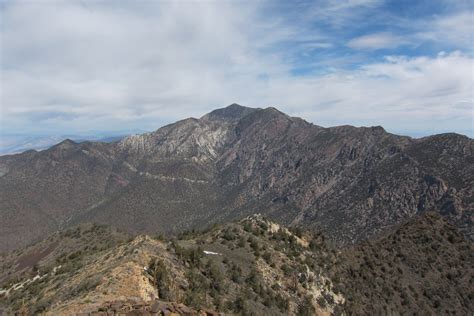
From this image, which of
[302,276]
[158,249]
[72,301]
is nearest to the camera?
[72,301]

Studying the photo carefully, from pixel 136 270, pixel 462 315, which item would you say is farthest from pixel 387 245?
pixel 136 270

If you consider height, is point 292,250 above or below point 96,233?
above

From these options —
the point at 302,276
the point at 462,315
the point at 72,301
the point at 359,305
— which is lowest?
the point at 462,315

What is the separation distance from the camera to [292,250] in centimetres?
5100

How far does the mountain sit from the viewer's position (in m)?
27.1

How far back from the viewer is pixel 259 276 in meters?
41.5

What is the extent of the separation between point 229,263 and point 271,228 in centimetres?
1503

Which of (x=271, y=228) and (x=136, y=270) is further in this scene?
(x=271, y=228)

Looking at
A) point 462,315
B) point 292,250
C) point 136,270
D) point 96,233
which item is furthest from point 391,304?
point 96,233

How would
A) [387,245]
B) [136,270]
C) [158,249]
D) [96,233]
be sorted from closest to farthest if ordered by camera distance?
1. [136,270]
2. [158,249]
3. [387,245]
4. [96,233]

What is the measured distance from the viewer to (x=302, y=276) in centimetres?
4562

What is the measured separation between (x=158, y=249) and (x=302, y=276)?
17.4 m

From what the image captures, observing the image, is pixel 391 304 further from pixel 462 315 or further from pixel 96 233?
pixel 96 233

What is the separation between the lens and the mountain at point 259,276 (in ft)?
89.0
